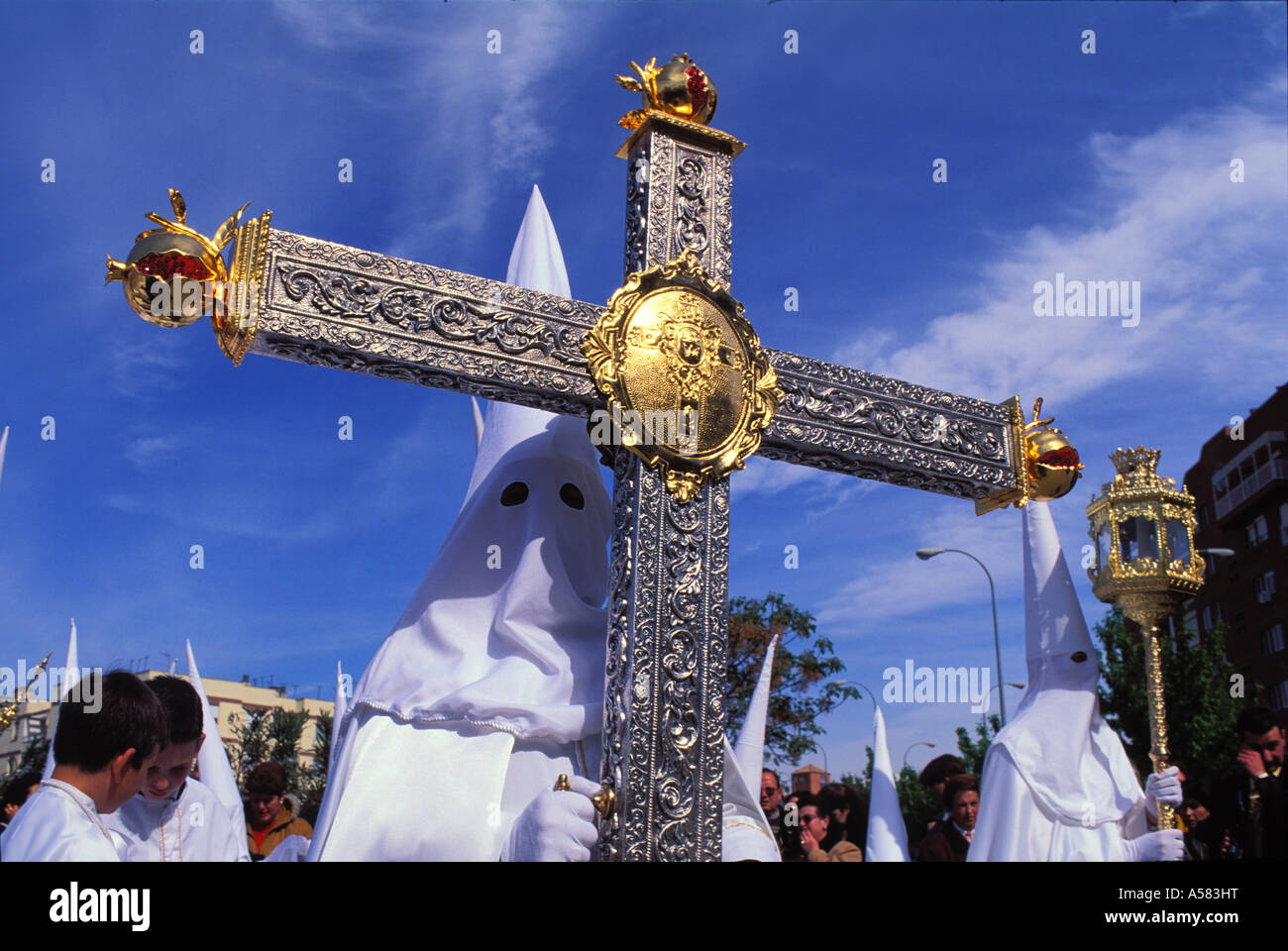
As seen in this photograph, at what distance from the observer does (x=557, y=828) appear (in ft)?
9.28

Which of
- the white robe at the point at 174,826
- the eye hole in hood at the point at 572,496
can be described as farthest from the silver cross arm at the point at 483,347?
the white robe at the point at 174,826

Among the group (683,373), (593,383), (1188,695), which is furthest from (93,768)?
(1188,695)

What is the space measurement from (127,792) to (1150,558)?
470cm

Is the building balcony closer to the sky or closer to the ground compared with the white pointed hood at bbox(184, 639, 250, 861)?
closer to the sky

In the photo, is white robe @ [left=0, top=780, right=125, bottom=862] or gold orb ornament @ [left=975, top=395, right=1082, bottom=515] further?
gold orb ornament @ [left=975, top=395, right=1082, bottom=515]

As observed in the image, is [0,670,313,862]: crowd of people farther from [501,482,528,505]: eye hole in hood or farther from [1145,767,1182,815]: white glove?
[1145,767,1182,815]: white glove

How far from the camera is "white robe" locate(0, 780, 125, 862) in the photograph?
268 cm

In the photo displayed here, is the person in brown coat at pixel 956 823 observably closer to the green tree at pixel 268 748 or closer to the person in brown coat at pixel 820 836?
the person in brown coat at pixel 820 836

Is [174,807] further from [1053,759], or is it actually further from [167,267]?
[1053,759]

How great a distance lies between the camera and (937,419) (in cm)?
404

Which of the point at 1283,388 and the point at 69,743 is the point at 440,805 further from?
the point at 1283,388

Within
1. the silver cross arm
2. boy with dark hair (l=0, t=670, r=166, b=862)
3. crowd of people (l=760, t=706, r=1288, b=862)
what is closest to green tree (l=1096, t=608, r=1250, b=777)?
crowd of people (l=760, t=706, r=1288, b=862)

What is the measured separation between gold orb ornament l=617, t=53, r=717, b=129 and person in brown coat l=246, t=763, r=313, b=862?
4.97 meters
